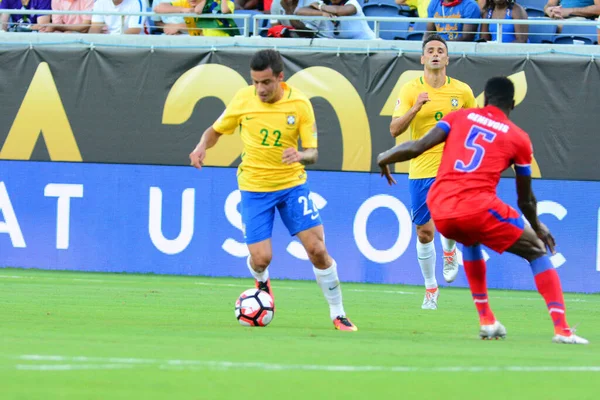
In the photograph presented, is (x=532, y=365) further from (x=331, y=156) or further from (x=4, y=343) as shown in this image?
(x=331, y=156)

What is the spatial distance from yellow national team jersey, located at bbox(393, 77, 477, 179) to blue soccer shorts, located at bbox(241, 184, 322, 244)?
8.50 feet

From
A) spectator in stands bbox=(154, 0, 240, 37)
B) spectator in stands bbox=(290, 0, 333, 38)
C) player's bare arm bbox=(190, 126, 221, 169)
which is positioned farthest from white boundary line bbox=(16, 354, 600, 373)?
spectator in stands bbox=(154, 0, 240, 37)

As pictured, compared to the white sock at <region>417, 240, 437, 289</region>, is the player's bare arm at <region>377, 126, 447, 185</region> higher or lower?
higher

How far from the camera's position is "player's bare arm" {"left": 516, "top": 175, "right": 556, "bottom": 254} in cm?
820

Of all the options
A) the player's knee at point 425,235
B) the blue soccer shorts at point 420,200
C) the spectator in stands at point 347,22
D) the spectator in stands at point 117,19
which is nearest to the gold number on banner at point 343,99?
the spectator in stands at point 347,22

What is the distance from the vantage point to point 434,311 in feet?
39.2

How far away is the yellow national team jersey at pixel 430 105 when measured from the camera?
39.3 ft

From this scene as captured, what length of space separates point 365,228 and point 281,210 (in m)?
6.81

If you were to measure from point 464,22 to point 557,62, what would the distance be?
147 centimetres

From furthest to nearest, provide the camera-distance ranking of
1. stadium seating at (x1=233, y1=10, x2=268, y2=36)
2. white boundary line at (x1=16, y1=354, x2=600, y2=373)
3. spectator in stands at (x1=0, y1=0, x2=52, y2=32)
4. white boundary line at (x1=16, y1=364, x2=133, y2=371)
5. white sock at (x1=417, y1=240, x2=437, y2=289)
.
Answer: spectator in stands at (x1=0, y1=0, x2=52, y2=32) < stadium seating at (x1=233, y1=10, x2=268, y2=36) < white sock at (x1=417, y1=240, x2=437, y2=289) < white boundary line at (x1=16, y1=354, x2=600, y2=373) < white boundary line at (x1=16, y1=364, x2=133, y2=371)

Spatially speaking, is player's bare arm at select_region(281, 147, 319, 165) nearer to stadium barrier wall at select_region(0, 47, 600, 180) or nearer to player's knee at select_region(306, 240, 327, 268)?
player's knee at select_region(306, 240, 327, 268)

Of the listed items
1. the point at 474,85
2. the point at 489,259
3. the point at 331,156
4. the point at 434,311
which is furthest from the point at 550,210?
the point at 434,311

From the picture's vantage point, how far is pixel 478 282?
8.64 metres

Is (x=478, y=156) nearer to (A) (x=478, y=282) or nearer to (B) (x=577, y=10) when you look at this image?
(A) (x=478, y=282)
